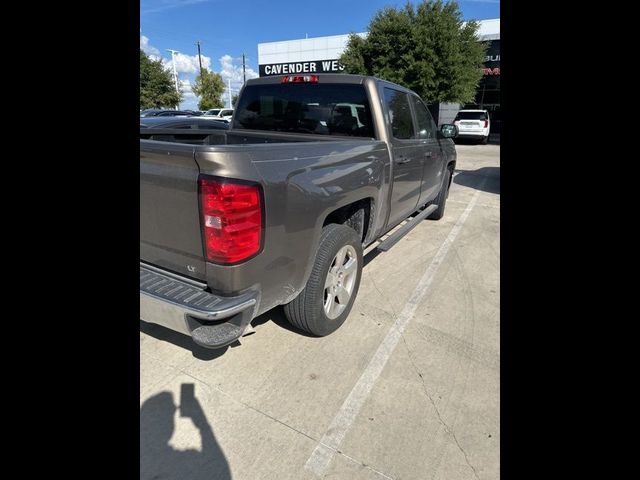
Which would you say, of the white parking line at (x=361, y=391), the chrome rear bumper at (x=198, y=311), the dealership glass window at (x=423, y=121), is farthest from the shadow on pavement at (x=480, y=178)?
the chrome rear bumper at (x=198, y=311)

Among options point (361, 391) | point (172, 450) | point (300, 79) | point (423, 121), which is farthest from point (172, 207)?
point (423, 121)

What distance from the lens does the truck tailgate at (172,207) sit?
1.85 meters

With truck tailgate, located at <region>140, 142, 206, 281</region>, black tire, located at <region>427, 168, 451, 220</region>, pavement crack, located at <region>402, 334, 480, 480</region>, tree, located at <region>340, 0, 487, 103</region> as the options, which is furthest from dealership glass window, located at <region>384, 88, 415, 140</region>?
tree, located at <region>340, 0, 487, 103</region>

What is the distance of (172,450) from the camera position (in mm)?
1961

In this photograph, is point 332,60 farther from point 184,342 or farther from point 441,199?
point 184,342

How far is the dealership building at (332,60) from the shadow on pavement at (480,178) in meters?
15.3

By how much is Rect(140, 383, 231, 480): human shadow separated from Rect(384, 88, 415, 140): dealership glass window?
9.61 ft

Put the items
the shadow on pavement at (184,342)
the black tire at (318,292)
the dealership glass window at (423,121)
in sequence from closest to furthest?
the black tire at (318,292) < the shadow on pavement at (184,342) < the dealership glass window at (423,121)

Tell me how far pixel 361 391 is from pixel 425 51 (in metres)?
21.6

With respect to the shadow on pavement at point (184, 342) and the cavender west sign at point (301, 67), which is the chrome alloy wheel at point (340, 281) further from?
the cavender west sign at point (301, 67)

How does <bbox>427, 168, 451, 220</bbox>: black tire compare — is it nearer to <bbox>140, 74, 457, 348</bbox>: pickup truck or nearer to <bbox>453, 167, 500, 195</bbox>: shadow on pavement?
<bbox>140, 74, 457, 348</bbox>: pickup truck

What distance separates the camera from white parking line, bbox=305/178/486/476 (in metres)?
1.95
